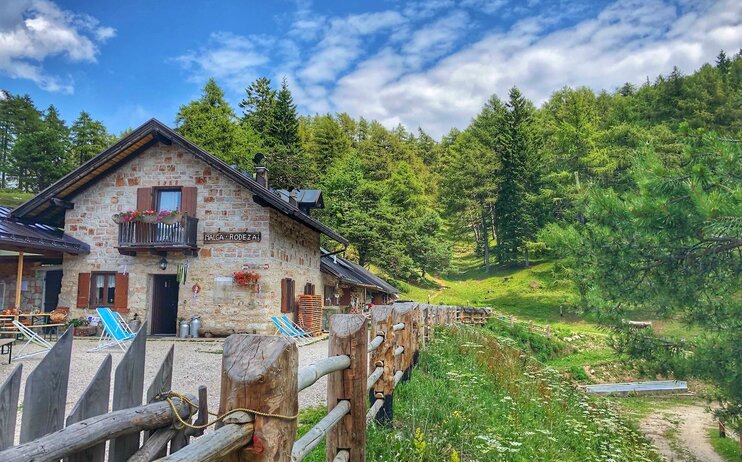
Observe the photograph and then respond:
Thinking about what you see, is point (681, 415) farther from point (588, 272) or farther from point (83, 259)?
point (83, 259)

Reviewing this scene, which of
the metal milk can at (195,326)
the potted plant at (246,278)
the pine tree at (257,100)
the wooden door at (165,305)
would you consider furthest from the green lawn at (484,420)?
the pine tree at (257,100)

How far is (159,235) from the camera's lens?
1479cm

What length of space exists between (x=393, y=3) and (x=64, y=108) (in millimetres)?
50197

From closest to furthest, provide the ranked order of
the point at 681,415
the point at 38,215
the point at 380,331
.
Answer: the point at 380,331, the point at 681,415, the point at 38,215

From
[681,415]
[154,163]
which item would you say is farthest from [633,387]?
[154,163]

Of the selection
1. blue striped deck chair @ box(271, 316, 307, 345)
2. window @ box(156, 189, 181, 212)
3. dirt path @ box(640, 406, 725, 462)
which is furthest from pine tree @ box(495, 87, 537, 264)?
window @ box(156, 189, 181, 212)

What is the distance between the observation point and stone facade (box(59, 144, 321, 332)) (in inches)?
581

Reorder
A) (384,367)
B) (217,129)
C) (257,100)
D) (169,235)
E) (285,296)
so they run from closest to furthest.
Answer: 1. (384,367)
2. (169,235)
3. (285,296)
4. (217,129)
5. (257,100)

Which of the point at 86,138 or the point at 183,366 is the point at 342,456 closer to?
the point at 183,366

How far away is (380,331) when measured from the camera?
4512 mm

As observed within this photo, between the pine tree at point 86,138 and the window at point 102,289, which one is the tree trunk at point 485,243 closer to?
the window at point 102,289

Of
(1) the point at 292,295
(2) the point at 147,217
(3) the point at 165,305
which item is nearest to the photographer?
(2) the point at 147,217

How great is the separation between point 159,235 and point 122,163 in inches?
118

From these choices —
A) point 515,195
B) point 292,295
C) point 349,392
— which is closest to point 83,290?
point 292,295
